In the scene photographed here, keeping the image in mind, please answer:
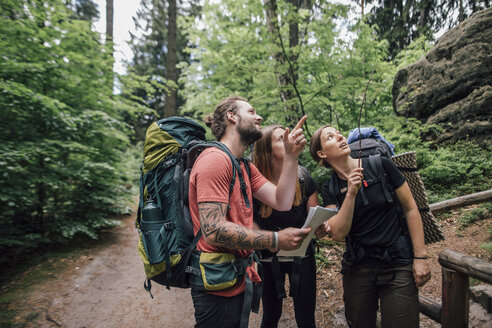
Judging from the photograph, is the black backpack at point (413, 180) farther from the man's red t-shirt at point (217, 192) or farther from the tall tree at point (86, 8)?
the tall tree at point (86, 8)

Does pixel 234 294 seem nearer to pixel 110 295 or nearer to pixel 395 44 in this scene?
pixel 110 295

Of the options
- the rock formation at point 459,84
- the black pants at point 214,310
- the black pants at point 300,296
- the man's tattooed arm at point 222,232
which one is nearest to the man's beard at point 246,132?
the man's tattooed arm at point 222,232

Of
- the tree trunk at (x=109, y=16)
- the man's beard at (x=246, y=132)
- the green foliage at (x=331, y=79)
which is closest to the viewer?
the man's beard at (x=246, y=132)

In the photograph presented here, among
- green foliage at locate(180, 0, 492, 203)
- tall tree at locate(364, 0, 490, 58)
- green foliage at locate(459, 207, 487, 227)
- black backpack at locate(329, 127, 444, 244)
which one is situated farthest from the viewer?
tall tree at locate(364, 0, 490, 58)

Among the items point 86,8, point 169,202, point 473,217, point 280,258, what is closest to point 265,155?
point 280,258

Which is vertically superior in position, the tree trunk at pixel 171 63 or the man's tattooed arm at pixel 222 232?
the tree trunk at pixel 171 63

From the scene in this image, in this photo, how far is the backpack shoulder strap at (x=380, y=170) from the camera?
1.90 m

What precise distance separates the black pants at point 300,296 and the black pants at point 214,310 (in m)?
0.93

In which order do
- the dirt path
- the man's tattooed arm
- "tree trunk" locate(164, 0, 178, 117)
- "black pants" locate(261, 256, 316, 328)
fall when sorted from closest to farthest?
the man's tattooed arm, "black pants" locate(261, 256, 316, 328), the dirt path, "tree trunk" locate(164, 0, 178, 117)

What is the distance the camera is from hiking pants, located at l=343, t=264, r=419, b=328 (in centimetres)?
179

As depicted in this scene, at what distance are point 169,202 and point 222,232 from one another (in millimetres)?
568

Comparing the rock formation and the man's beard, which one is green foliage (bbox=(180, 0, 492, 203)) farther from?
the man's beard

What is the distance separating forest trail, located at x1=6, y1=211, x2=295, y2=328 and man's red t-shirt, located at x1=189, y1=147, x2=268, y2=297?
253cm

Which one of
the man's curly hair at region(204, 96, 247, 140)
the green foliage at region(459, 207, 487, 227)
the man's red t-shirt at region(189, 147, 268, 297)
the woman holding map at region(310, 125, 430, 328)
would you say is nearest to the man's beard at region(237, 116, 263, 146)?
the man's curly hair at region(204, 96, 247, 140)
